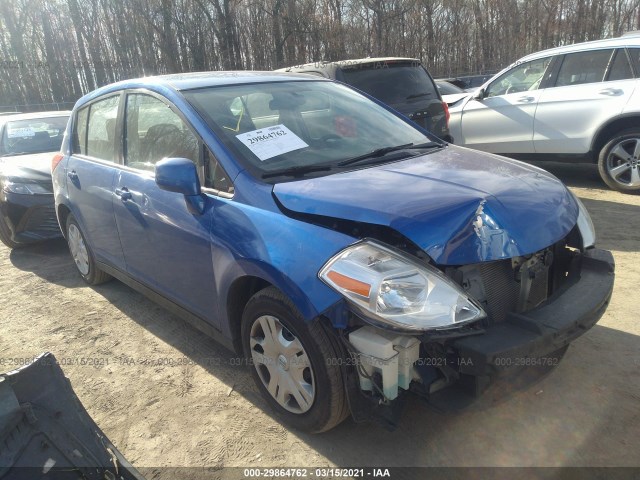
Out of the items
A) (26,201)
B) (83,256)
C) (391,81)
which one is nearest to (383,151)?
(83,256)

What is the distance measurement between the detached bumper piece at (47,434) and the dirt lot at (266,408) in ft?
Result: 2.28

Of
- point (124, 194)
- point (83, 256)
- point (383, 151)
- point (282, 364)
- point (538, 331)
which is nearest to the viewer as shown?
point (538, 331)

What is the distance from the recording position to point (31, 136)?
6875 millimetres

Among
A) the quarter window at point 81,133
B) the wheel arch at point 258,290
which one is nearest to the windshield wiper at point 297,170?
the wheel arch at point 258,290

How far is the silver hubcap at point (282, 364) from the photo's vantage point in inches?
92.8

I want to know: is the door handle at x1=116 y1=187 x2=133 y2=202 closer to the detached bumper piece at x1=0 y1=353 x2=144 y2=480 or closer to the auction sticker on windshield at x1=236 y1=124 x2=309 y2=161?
the auction sticker on windshield at x1=236 y1=124 x2=309 y2=161

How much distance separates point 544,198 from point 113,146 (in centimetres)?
297

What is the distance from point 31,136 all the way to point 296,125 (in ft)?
17.9

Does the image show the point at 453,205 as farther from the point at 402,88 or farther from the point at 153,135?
the point at 402,88

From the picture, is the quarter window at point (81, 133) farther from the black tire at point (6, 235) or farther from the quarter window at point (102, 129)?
the black tire at point (6, 235)

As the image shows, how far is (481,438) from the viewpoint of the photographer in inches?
94.8

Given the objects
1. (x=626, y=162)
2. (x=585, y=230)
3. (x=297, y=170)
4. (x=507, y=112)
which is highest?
(x=297, y=170)

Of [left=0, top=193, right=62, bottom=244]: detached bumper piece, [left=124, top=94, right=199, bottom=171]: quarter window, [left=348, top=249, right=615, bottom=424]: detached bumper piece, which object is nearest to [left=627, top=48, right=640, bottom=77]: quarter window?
[left=348, top=249, right=615, bottom=424]: detached bumper piece

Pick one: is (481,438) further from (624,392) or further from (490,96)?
(490,96)
